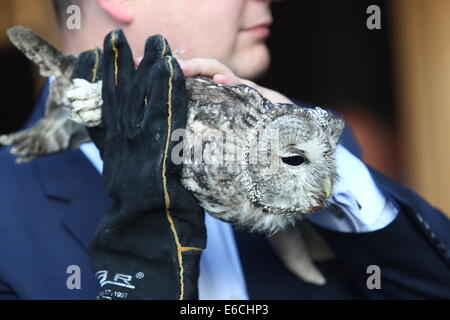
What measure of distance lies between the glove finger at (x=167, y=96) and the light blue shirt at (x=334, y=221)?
0.29m

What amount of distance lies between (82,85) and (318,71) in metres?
2.39

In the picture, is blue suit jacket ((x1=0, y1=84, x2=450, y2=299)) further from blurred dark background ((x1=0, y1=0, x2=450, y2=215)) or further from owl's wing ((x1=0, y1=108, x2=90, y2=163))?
blurred dark background ((x1=0, y1=0, x2=450, y2=215))

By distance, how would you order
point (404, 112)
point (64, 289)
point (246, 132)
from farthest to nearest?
point (404, 112)
point (64, 289)
point (246, 132)

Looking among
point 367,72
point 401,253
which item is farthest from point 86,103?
point 367,72

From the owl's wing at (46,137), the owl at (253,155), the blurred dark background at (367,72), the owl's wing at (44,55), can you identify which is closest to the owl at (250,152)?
the owl at (253,155)

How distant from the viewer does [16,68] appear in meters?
2.75

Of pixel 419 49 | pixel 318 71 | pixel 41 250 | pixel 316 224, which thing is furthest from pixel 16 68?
pixel 316 224

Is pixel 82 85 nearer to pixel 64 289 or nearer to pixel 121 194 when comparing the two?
pixel 121 194

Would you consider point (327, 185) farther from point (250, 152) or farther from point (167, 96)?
point (167, 96)

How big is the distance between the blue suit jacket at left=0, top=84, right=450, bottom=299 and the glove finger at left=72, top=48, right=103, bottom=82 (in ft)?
0.95

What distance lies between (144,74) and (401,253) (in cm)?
55

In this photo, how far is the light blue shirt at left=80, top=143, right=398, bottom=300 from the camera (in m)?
1.02

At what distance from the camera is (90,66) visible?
2.94 feet

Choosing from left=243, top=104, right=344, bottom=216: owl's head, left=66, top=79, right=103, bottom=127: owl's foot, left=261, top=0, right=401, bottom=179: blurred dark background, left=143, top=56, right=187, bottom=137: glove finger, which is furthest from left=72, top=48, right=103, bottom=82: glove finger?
left=261, top=0, right=401, bottom=179: blurred dark background
